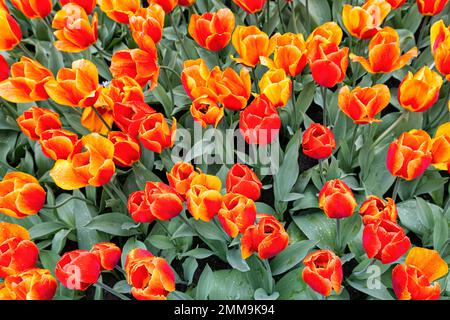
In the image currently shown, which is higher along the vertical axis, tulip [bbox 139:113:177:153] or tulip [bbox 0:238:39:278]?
tulip [bbox 139:113:177:153]

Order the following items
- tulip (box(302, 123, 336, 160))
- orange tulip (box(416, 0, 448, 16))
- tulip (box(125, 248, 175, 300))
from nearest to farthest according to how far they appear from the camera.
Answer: tulip (box(125, 248, 175, 300)) → tulip (box(302, 123, 336, 160)) → orange tulip (box(416, 0, 448, 16))

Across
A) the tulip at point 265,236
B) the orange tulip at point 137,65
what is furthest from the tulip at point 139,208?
the orange tulip at point 137,65

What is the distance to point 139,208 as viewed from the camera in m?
1.26

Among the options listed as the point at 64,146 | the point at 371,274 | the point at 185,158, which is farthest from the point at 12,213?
the point at 371,274

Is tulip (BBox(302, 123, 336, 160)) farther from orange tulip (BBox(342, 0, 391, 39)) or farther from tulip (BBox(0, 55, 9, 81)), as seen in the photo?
tulip (BBox(0, 55, 9, 81))

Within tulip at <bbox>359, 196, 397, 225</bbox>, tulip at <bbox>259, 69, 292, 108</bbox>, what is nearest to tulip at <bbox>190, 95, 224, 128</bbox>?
tulip at <bbox>259, 69, 292, 108</bbox>

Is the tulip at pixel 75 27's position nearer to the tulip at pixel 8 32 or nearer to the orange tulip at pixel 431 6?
the tulip at pixel 8 32

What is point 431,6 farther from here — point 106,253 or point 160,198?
point 106,253

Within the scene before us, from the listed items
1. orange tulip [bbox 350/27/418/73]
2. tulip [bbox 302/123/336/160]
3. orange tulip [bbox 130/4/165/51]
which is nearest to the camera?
tulip [bbox 302/123/336/160]

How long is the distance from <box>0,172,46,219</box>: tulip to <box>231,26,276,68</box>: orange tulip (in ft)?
2.06

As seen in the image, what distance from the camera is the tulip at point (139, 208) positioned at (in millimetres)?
1265

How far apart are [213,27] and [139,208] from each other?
1.98ft

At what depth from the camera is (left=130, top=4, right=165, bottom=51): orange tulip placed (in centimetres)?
153
